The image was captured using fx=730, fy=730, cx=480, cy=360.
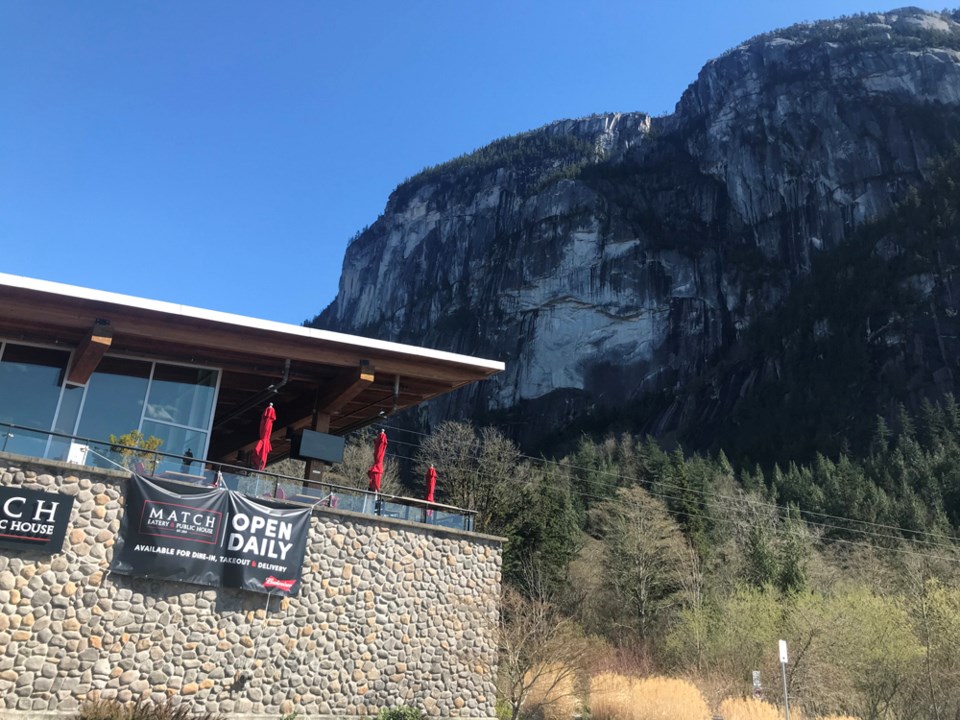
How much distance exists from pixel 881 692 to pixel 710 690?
7.29 metres

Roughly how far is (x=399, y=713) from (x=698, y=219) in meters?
92.2

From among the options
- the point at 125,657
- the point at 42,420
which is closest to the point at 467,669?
the point at 125,657

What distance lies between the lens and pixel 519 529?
A: 33.4 m

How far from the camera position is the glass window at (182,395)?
15734 mm

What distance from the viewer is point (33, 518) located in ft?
37.4

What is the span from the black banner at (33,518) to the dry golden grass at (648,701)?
1231 centimetres

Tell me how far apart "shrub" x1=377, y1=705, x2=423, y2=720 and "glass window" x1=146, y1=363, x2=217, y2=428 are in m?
7.20

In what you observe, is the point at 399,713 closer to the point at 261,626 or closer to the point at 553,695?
the point at 261,626

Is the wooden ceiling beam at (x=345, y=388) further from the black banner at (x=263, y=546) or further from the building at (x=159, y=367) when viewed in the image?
the black banner at (x=263, y=546)

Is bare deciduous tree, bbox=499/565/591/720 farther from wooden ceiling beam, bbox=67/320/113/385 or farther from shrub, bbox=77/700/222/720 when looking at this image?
wooden ceiling beam, bbox=67/320/113/385

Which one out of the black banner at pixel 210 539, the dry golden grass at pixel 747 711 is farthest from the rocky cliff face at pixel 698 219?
the black banner at pixel 210 539

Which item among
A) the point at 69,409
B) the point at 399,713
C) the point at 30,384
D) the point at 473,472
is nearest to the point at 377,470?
the point at 399,713

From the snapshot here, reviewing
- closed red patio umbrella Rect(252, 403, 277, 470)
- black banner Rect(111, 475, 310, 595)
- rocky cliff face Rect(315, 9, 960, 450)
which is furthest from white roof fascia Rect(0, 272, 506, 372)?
rocky cliff face Rect(315, 9, 960, 450)

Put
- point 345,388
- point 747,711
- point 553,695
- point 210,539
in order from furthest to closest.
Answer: point 553,695
point 747,711
point 345,388
point 210,539
